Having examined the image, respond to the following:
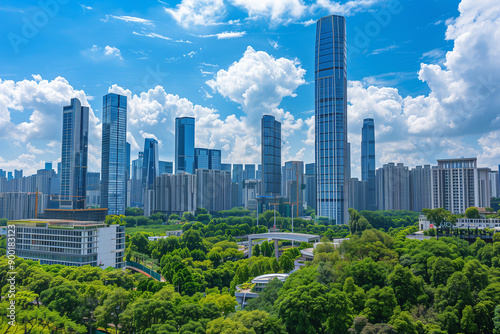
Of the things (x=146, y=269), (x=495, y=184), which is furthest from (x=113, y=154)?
(x=495, y=184)

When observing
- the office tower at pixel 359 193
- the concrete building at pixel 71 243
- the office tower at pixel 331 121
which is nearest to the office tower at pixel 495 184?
the office tower at pixel 359 193

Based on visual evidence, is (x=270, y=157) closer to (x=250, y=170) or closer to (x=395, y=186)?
(x=395, y=186)

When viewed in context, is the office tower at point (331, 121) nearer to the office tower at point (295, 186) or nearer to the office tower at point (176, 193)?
the office tower at point (295, 186)

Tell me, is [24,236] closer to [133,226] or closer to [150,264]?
[150,264]

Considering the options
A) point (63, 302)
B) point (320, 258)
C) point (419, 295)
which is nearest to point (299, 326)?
point (419, 295)

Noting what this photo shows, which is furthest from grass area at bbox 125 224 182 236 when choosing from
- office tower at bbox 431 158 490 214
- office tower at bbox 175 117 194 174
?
office tower at bbox 431 158 490 214

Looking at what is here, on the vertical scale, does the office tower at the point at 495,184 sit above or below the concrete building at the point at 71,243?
above

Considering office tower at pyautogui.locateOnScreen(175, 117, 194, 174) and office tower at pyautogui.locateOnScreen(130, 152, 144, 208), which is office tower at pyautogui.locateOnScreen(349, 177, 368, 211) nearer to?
office tower at pyautogui.locateOnScreen(175, 117, 194, 174)
